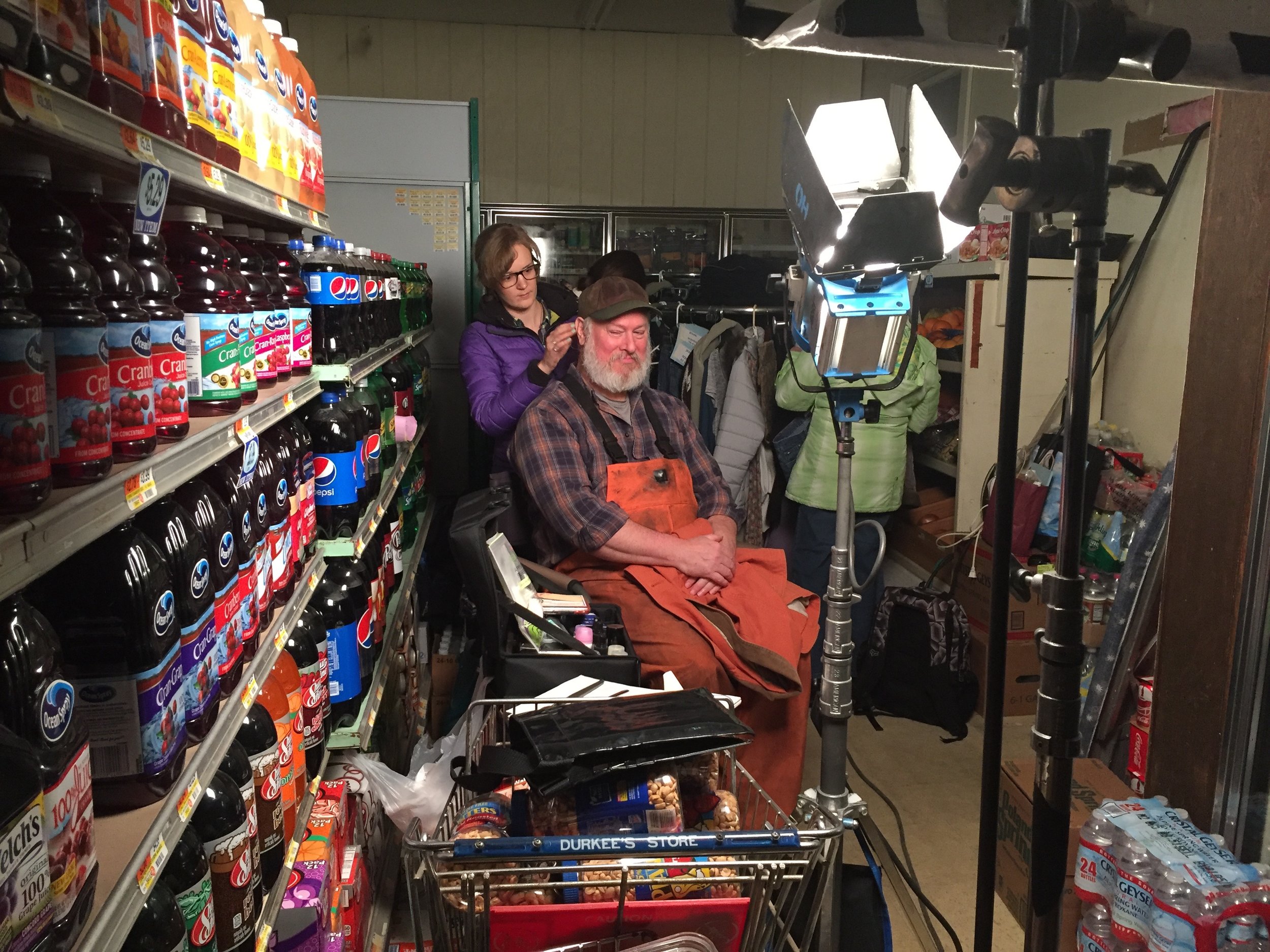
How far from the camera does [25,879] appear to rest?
0.70 m

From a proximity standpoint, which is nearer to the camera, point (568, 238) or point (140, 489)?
point (140, 489)

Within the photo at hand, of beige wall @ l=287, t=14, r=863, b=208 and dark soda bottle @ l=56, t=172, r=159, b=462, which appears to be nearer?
dark soda bottle @ l=56, t=172, r=159, b=462

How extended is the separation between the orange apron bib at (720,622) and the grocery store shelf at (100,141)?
4.96 ft

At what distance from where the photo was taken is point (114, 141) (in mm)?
901

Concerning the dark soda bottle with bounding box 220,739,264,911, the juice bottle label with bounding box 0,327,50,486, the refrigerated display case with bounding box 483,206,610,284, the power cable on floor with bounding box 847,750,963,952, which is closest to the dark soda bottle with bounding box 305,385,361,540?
the dark soda bottle with bounding box 220,739,264,911

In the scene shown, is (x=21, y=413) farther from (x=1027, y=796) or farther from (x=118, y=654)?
(x=1027, y=796)

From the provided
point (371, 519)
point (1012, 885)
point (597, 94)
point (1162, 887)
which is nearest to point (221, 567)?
point (371, 519)

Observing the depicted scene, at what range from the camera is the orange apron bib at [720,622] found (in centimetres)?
252

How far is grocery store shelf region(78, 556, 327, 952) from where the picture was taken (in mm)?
857

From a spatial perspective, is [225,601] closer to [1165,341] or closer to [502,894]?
[502,894]

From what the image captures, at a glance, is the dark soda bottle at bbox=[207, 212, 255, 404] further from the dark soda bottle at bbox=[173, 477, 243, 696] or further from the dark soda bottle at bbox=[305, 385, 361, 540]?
the dark soda bottle at bbox=[305, 385, 361, 540]

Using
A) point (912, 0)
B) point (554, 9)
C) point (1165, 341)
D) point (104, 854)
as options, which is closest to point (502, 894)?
point (104, 854)

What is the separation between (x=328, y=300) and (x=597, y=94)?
4.99 metres

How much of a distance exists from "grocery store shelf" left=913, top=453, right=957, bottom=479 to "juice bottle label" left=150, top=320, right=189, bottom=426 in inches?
157
